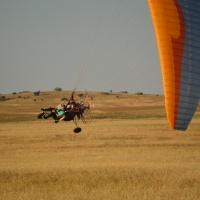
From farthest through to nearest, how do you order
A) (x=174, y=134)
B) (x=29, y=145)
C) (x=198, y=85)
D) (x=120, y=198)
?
(x=174, y=134) → (x=29, y=145) → (x=120, y=198) → (x=198, y=85)

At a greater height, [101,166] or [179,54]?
[101,166]

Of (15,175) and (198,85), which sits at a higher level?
(15,175)

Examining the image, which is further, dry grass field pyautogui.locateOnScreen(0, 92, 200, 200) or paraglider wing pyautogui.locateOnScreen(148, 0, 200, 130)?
dry grass field pyautogui.locateOnScreen(0, 92, 200, 200)

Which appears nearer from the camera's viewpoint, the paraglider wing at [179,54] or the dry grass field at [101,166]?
the paraglider wing at [179,54]

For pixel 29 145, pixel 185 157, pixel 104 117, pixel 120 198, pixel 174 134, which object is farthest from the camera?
pixel 104 117

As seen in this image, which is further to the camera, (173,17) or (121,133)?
(121,133)

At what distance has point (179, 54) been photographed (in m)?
14.4

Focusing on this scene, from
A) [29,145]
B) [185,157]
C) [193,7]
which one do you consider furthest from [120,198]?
[29,145]

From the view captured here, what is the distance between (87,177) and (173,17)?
27.9 feet

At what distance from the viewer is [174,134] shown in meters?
37.9

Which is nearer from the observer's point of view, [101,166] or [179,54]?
[179,54]

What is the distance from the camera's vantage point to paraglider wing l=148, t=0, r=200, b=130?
46.6 feet

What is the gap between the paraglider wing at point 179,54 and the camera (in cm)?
1421

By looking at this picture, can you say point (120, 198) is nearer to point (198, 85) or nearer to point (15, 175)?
point (198, 85)
